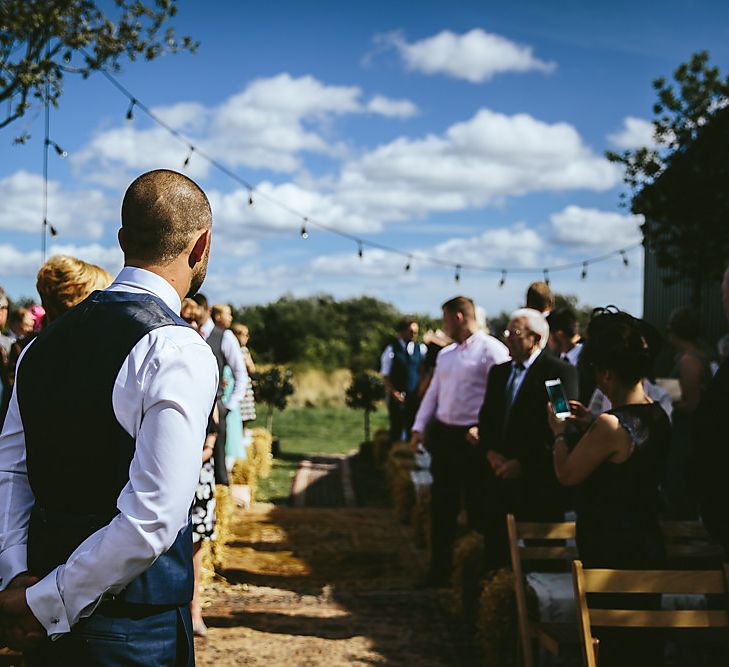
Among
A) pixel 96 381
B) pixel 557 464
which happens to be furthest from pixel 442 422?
pixel 96 381

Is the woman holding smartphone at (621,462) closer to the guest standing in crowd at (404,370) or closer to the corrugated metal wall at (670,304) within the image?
the guest standing in crowd at (404,370)

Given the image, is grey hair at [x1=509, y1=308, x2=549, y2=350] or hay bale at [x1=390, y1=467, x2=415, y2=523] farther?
hay bale at [x1=390, y1=467, x2=415, y2=523]

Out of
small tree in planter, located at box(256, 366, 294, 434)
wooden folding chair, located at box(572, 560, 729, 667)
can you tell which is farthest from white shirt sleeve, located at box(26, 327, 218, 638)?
small tree in planter, located at box(256, 366, 294, 434)

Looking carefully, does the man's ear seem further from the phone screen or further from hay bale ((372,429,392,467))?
hay bale ((372,429,392,467))

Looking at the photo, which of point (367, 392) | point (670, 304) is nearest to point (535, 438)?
point (367, 392)

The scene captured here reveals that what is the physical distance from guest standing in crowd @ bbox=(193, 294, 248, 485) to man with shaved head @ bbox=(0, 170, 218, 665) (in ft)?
13.4

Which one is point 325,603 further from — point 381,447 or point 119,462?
point 381,447

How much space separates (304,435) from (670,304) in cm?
1009

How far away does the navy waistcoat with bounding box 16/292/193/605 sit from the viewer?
2.04 m

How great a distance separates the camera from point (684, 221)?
14.9 metres

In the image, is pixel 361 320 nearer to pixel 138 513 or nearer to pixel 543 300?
pixel 543 300

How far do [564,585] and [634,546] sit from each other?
1.20m

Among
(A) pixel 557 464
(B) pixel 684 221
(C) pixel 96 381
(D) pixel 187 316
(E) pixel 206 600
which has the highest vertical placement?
(B) pixel 684 221

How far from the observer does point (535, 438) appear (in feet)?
18.2
